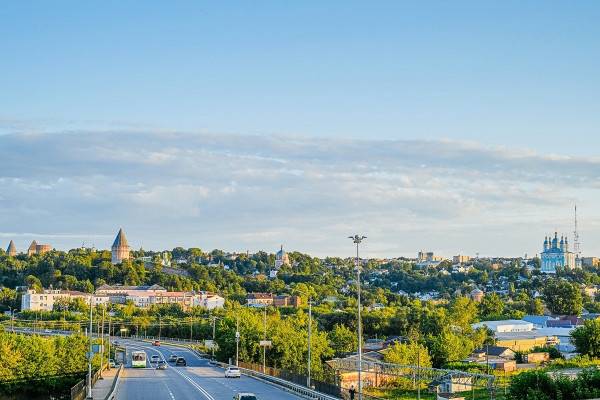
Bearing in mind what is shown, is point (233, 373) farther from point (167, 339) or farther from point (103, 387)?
point (167, 339)

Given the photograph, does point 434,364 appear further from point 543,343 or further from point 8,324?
point 8,324

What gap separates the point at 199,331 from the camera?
164 metres

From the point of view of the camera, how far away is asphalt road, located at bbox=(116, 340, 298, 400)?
189 feet

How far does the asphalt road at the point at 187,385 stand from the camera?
5775 cm

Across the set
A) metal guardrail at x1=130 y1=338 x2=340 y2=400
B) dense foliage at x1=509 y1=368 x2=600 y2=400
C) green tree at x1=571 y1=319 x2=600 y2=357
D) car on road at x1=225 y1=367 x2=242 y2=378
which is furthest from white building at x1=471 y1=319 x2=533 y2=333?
dense foliage at x1=509 y1=368 x2=600 y2=400

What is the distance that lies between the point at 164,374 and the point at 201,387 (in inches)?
705

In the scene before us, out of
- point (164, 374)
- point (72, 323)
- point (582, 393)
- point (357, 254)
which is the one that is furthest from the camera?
point (72, 323)

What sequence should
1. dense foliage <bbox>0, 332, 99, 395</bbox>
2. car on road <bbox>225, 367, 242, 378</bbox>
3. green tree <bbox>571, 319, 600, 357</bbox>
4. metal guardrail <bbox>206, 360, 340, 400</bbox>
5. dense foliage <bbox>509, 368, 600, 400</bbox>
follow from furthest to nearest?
green tree <bbox>571, 319, 600, 357</bbox>
dense foliage <bbox>0, 332, 99, 395</bbox>
car on road <bbox>225, 367, 242, 378</bbox>
metal guardrail <bbox>206, 360, 340, 400</bbox>
dense foliage <bbox>509, 368, 600, 400</bbox>

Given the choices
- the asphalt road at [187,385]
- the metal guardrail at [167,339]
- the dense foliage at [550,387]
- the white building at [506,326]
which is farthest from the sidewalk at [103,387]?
the white building at [506,326]

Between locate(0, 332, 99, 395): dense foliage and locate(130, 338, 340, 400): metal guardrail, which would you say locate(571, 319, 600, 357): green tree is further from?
locate(0, 332, 99, 395): dense foliage

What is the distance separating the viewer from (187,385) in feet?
221

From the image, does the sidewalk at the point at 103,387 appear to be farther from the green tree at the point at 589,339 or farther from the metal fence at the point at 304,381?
the green tree at the point at 589,339

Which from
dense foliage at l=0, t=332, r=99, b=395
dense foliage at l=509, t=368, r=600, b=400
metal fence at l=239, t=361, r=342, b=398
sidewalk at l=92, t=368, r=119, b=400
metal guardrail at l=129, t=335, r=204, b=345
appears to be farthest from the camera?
metal guardrail at l=129, t=335, r=204, b=345

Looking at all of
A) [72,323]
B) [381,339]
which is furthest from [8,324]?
[381,339]
